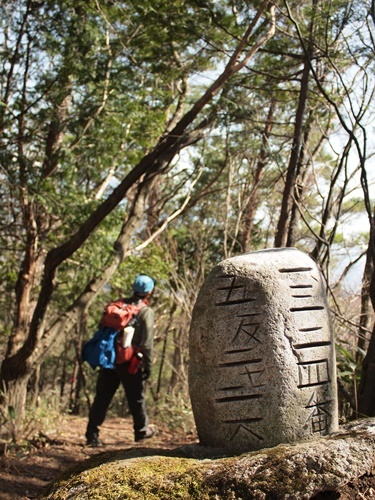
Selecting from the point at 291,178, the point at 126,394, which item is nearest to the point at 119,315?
the point at 126,394

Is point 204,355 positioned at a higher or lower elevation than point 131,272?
lower

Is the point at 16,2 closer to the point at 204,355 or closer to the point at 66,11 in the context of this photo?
the point at 66,11

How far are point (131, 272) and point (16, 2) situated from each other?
19.8 ft

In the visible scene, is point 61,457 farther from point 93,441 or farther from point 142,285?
point 142,285

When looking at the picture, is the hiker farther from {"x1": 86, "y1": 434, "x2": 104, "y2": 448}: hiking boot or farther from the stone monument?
the stone monument

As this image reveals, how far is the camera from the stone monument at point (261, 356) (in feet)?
10.9

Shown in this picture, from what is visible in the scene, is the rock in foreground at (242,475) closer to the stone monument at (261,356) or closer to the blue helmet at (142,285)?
the stone monument at (261,356)

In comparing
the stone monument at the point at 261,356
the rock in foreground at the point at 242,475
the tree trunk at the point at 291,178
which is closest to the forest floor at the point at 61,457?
the rock in foreground at the point at 242,475

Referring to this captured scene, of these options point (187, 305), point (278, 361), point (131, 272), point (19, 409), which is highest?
point (131, 272)

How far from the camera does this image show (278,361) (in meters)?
3.33

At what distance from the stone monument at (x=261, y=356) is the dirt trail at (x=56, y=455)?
58.1 inches

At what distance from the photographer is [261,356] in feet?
11.0

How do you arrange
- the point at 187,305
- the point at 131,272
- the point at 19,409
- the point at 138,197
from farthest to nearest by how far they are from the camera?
the point at 131,272, the point at 187,305, the point at 138,197, the point at 19,409

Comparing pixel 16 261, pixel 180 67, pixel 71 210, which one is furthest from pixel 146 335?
pixel 16 261
